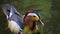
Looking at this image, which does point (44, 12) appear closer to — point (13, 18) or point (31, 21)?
point (31, 21)

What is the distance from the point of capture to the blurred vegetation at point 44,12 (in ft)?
6.66

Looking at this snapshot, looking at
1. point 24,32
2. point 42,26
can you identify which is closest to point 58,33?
point 42,26

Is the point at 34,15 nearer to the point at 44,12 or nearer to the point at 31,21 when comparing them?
the point at 31,21

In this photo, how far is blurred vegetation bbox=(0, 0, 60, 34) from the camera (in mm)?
2031

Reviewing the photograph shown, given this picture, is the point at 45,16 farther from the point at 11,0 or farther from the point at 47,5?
the point at 11,0

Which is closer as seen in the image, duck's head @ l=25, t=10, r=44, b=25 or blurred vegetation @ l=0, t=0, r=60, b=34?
duck's head @ l=25, t=10, r=44, b=25

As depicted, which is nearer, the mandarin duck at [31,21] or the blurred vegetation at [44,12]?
the mandarin duck at [31,21]

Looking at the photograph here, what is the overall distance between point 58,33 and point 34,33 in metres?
0.27

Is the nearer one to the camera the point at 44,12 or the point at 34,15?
the point at 34,15

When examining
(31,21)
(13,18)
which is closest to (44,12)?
(31,21)

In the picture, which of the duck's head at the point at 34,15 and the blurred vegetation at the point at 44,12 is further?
the blurred vegetation at the point at 44,12

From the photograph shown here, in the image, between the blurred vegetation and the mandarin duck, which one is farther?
the blurred vegetation

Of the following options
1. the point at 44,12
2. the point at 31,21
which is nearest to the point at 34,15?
the point at 31,21

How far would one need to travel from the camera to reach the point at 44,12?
6.72 feet
